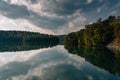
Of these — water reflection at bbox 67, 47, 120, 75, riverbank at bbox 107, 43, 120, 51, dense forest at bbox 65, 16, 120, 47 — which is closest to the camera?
water reflection at bbox 67, 47, 120, 75

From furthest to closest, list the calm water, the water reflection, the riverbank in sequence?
1. the riverbank
2. the water reflection
3. the calm water

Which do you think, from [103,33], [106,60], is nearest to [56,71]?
[106,60]

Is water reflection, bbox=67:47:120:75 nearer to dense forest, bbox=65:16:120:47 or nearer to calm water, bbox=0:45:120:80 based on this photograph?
calm water, bbox=0:45:120:80

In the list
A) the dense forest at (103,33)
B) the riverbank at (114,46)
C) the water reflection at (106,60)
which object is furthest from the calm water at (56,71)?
the dense forest at (103,33)

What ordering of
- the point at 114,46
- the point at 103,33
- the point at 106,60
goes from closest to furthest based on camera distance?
the point at 106,60
the point at 114,46
the point at 103,33

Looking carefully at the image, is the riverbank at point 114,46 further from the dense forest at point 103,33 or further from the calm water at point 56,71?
the calm water at point 56,71

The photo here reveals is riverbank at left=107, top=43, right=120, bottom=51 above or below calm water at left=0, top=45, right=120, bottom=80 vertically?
above

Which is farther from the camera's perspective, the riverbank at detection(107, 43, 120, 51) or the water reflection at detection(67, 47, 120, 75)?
the riverbank at detection(107, 43, 120, 51)

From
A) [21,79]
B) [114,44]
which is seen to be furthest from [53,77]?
[114,44]

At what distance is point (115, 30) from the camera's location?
139 metres

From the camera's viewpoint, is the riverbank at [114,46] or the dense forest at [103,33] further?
the dense forest at [103,33]

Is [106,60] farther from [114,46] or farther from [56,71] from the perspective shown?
[114,46]

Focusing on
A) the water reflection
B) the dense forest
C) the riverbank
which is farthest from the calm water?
the dense forest

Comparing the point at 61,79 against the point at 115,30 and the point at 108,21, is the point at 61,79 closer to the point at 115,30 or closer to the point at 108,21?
the point at 115,30
